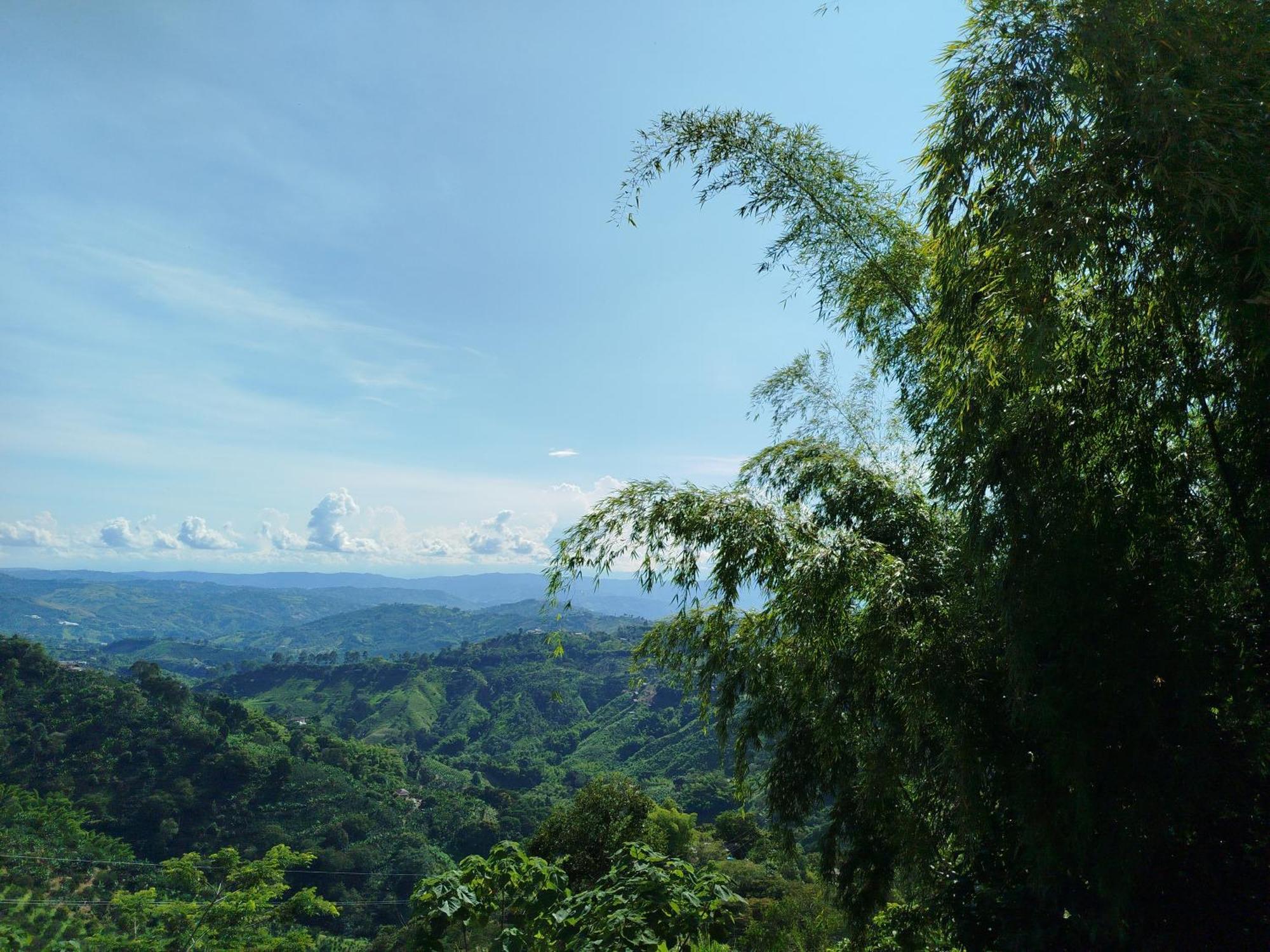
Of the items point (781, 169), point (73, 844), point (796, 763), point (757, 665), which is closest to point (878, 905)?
point (796, 763)

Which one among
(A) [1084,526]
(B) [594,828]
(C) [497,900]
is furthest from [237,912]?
(A) [1084,526]

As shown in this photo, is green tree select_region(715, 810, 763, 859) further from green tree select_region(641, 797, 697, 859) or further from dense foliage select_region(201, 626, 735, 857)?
dense foliage select_region(201, 626, 735, 857)

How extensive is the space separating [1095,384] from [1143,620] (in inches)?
35.3

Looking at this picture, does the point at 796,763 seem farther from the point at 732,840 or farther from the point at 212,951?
the point at 732,840

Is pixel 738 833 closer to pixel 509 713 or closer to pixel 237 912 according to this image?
pixel 237 912

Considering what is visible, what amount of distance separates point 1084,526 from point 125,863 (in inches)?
1681

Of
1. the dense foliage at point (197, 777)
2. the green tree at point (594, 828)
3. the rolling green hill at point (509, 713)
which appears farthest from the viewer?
the rolling green hill at point (509, 713)

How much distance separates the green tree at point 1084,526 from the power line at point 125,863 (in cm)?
2349

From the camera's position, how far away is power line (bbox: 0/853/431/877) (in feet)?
87.7

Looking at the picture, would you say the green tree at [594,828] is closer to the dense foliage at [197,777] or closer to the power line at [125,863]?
the power line at [125,863]

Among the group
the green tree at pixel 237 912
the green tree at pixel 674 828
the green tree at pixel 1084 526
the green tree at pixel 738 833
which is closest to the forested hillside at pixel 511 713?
the green tree at pixel 738 833

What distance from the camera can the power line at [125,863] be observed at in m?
26.7

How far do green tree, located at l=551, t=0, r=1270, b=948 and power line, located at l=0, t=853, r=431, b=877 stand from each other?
925 inches

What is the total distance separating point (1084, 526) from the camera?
2.48 m
